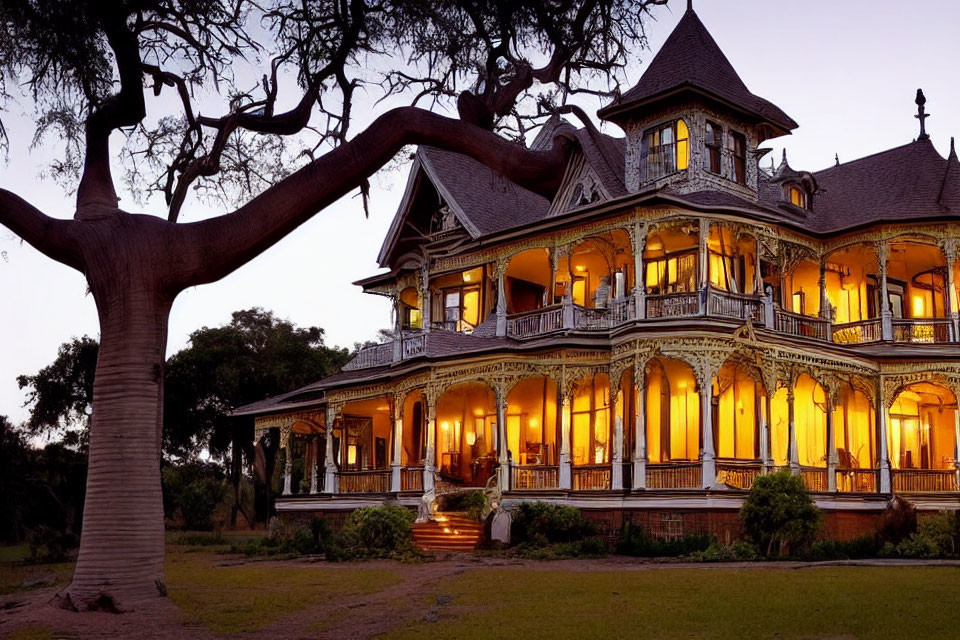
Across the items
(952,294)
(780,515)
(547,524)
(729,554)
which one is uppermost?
(952,294)

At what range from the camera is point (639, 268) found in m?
30.8

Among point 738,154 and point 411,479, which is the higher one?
point 738,154

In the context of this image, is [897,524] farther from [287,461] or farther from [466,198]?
[287,461]

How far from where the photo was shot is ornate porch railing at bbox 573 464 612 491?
98.4ft

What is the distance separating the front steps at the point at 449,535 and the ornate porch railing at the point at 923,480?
41.2 feet

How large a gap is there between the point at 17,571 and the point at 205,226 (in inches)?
611

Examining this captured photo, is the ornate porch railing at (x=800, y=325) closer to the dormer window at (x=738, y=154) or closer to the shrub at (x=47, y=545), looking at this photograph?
the dormer window at (x=738, y=154)

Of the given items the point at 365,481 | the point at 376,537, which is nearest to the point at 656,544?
the point at 376,537

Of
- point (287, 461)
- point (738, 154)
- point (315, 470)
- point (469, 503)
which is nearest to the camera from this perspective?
point (469, 503)

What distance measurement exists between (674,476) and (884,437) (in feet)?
25.6

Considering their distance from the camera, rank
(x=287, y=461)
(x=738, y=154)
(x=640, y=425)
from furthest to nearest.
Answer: (x=287, y=461) < (x=738, y=154) < (x=640, y=425)

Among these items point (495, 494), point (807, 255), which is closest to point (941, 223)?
point (807, 255)

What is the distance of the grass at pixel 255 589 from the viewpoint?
591 inches

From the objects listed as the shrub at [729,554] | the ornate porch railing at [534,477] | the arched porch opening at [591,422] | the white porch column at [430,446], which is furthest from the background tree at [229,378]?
the shrub at [729,554]
